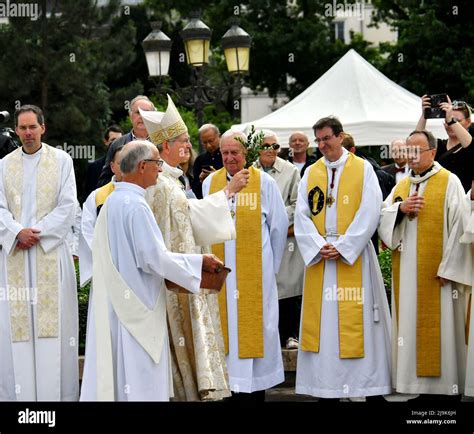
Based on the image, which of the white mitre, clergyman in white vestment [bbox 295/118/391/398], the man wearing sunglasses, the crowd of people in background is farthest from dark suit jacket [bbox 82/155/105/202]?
the white mitre

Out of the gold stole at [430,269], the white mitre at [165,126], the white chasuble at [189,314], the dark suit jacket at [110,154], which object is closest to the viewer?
the white chasuble at [189,314]

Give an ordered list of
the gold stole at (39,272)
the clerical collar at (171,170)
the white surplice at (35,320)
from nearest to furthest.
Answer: the clerical collar at (171,170) → the white surplice at (35,320) → the gold stole at (39,272)

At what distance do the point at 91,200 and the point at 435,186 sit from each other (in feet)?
9.61

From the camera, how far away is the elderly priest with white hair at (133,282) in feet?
25.5

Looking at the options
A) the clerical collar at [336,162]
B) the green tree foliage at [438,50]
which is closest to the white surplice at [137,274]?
the clerical collar at [336,162]

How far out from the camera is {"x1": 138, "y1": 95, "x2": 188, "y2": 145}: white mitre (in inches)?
357

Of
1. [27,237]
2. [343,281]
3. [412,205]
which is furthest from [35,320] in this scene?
[412,205]

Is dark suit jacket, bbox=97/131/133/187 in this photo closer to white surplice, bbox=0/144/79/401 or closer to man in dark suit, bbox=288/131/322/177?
white surplice, bbox=0/144/79/401

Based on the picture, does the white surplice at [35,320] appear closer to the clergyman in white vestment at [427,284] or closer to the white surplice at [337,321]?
the white surplice at [337,321]

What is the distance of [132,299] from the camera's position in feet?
25.7

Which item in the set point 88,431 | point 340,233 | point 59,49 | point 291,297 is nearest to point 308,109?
point 291,297

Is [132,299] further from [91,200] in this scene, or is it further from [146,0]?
[146,0]

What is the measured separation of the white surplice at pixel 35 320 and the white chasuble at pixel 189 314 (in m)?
1.46

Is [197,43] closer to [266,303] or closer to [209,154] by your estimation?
[209,154]
